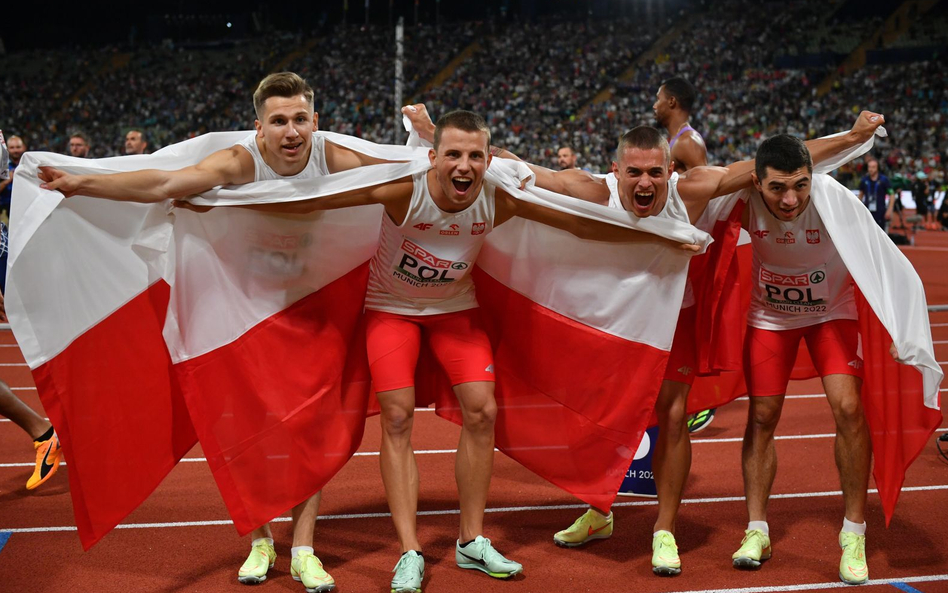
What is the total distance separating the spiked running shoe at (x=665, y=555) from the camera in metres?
3.84

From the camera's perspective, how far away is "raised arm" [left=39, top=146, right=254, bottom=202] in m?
3.42

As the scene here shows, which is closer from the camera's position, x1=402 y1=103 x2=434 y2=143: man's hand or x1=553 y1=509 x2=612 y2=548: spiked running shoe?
x1=553 y1=509 x2=612 y2=548: spiked running shoe

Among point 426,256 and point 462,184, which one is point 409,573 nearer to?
point 426,256

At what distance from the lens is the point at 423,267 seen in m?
3.85

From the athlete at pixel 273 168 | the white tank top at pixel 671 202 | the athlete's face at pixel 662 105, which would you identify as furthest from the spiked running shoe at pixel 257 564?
the athlete's face at pixel 662 105

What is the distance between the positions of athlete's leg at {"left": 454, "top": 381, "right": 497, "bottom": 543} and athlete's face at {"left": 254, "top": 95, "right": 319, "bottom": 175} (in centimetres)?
126

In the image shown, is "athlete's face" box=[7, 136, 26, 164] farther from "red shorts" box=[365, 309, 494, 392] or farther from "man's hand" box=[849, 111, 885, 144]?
"man's hand" box=[849, 111, 885, 144]

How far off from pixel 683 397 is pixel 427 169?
5.31ft

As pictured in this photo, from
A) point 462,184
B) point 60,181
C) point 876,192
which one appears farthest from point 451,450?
point 876,192

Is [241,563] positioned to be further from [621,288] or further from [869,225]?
[869,225]

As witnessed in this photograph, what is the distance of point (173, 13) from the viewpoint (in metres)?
43.4

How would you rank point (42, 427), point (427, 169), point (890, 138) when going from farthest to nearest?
1. point (890, 138)
2. point (42, 427)
3. point (427, 169)

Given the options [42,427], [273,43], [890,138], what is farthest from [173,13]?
[42,427]

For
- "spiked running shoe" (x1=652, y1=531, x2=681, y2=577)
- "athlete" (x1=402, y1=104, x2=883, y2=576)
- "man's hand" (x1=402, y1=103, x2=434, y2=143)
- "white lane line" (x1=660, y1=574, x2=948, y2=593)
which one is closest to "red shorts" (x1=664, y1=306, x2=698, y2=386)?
"athlete" (x1=402, y1=104, x2=883, y2=576)
